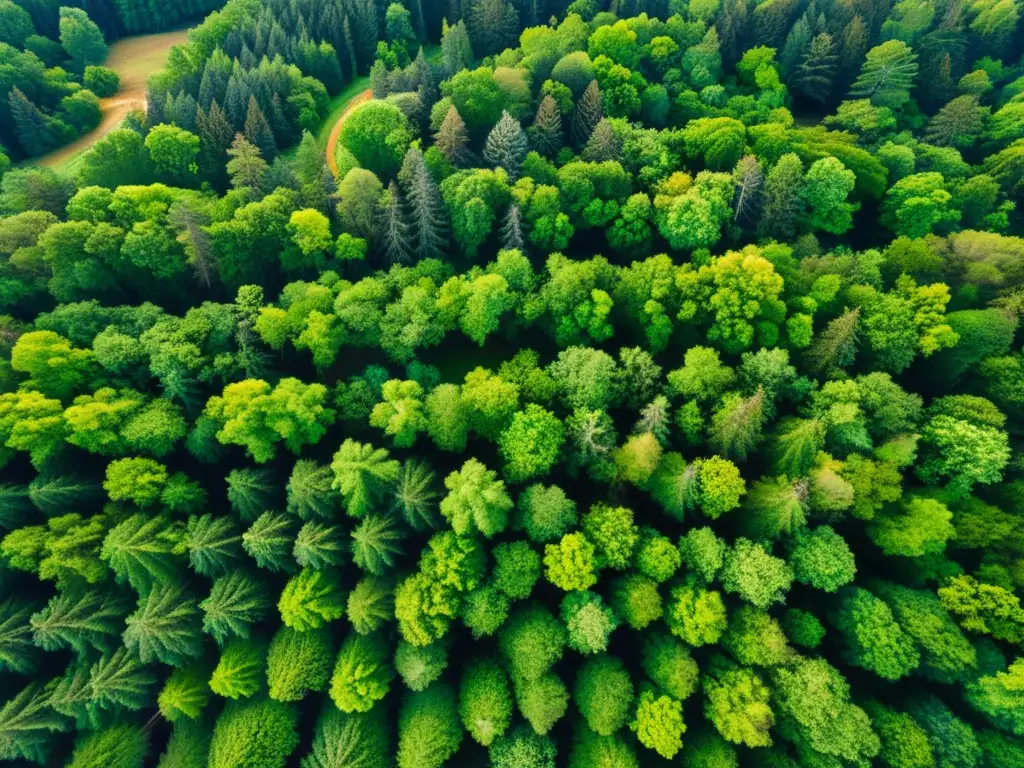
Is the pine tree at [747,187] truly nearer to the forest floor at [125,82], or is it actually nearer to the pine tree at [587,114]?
the pine tree at [587,114]

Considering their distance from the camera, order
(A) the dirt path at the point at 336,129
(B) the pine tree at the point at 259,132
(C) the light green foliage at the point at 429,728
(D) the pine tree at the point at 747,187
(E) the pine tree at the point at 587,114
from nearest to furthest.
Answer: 1. (C) the light green foliage at the point at 429,728
2. (D) the pine tree at the point at 747,187
3. (E) the pine tree at the point at 587,114
4. (B) the pine tree at the point at 259,132
5. (A) the dirt path at the point at 336,129

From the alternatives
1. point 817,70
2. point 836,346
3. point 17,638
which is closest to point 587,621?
point 836,346

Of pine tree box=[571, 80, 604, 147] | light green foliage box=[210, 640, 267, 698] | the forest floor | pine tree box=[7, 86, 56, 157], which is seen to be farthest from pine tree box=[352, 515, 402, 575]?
pine tree box=[7, 86, 56, 157]

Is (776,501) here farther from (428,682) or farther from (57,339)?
(57,339)

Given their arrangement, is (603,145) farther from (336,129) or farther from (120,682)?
(120,682)

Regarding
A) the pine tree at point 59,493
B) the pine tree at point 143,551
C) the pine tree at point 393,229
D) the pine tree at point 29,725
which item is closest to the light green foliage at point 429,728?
the pine tree at point 143,551
